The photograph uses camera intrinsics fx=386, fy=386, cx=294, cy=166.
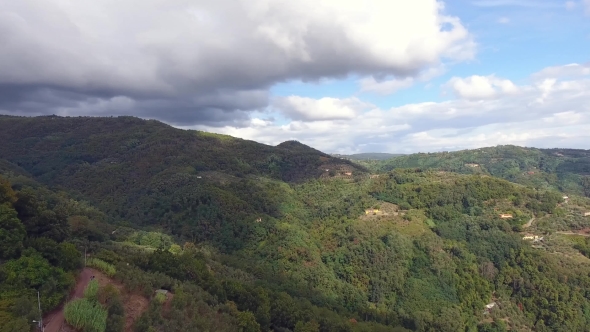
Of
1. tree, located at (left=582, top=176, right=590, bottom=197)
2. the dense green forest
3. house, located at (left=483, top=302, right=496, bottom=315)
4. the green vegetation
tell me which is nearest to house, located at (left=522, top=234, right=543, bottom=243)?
the dense green forest

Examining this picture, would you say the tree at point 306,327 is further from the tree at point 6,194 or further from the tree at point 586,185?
the tree at point 586,185

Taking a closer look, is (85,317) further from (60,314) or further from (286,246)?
(286,246)

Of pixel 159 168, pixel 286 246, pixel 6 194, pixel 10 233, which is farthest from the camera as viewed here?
pixel 159 168

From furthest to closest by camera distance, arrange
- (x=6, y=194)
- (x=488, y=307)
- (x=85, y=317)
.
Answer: (x=488, y=307) → (x=6, y=194) → (x=85, y=317)

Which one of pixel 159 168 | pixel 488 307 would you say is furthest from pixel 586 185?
pixel 159 168

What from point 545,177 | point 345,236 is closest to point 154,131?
point 345,236

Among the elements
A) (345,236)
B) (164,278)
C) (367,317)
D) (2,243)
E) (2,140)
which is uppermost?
(2,140)

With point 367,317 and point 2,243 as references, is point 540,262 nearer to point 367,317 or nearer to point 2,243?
point 367,317
